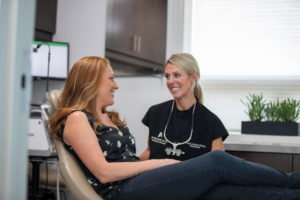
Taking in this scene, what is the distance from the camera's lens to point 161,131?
2.05m

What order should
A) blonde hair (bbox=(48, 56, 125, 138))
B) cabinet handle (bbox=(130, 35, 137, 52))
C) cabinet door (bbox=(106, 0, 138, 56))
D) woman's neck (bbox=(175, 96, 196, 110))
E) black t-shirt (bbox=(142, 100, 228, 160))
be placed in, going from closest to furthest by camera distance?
blonde hair (bbox=(48, 56, 125, 138)), black t-shirt (bbox=(142, 100, 228, 160)), woman's neck (bbox=(175, 96, 196, 110)), cabinet door (bbox=(106, 0, 138, 56)), cabinet handle (bbox=(130, 35, 137, 52))

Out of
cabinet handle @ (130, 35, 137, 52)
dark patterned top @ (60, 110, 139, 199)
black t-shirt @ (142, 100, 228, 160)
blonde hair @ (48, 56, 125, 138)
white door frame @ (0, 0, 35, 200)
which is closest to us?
white door frame @ (0, 0, 35, 200)

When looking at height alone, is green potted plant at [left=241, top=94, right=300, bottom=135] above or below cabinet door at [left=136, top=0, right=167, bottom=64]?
below

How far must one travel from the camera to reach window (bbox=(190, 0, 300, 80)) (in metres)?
2.65

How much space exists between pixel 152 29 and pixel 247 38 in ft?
2.68

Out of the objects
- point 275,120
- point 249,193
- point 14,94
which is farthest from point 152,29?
point 14,94

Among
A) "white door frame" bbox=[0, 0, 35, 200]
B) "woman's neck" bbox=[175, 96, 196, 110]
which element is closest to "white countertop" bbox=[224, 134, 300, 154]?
"woman's neck" bbox=[175, 96, 196, 110]

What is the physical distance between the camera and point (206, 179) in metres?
1.49

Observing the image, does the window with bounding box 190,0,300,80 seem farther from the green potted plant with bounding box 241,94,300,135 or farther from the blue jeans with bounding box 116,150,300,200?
the blue jeans with bounding box 116,150,300,200

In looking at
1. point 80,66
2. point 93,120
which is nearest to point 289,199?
point 93,120

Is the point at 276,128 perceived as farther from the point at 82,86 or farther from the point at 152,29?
the point at 152,29

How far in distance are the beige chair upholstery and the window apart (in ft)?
4.68

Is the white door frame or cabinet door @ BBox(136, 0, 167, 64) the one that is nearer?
the white door frame

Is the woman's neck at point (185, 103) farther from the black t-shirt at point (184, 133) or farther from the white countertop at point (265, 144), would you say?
the white countertop at point (265, 144)
